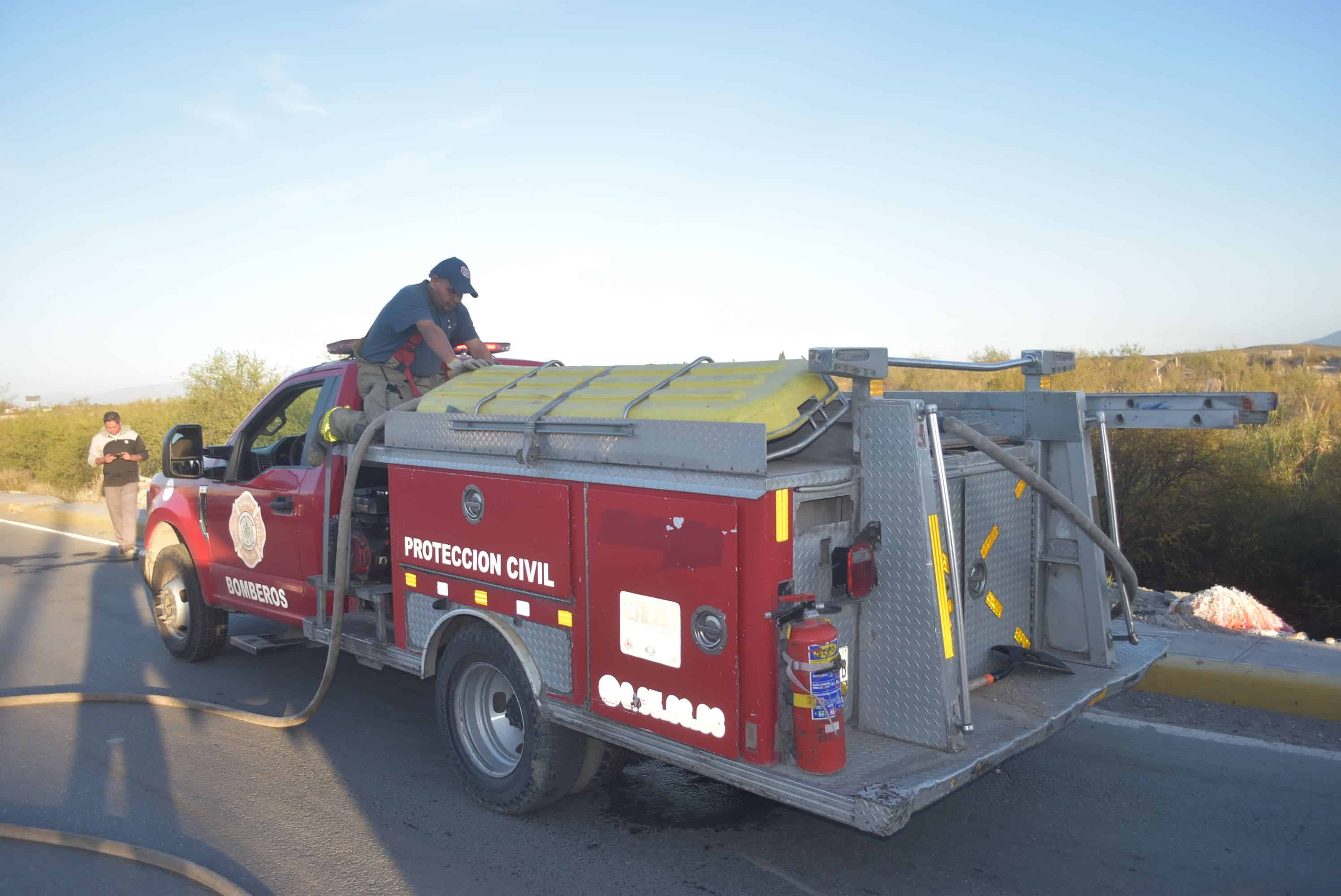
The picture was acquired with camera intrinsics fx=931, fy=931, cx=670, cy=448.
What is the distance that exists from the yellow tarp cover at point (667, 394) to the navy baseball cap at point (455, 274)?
4.36 ft

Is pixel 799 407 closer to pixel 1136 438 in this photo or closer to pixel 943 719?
pixel 943 719

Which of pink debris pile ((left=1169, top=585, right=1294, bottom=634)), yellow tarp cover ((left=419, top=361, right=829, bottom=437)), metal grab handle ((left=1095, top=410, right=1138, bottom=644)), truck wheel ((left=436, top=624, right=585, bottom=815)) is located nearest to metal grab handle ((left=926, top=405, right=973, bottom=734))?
yellow tarp cover ((left=419, top=361, right=829, bottom=437))

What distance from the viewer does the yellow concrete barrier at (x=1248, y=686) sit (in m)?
5.45

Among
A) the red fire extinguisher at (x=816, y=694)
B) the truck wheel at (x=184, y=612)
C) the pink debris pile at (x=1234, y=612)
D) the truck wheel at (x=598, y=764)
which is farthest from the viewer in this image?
the pink debris pile at (x=1234, y=612)

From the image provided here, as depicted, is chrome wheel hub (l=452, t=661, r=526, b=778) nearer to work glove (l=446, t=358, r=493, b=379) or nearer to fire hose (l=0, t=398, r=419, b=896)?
fire hose (l=0, t=398, r=419, b=896)

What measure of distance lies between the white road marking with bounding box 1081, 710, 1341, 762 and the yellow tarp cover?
10.2 ft

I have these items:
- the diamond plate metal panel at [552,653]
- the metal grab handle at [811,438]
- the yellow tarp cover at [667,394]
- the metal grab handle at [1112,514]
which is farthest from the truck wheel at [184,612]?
the metal grab handle at [1112,514]

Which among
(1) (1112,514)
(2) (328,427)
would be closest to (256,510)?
(2) (328,427)

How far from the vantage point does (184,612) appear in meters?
6.93

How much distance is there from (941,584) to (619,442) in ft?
4.41

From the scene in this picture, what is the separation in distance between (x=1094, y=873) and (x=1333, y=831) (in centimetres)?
124

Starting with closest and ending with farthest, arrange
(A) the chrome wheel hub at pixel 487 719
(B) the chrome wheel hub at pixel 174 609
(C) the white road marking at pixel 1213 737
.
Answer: (A) the chrome wheel hub at pixel 487 719
(C) the white road marking at pixel 1213 737
(B) the chrome wheel hub at pixel 174 609

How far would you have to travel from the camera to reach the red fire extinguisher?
3.14 metres

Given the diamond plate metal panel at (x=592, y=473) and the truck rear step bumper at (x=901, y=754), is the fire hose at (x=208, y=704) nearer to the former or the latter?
the diamond plate metal panel at (x=592, y=473)
